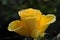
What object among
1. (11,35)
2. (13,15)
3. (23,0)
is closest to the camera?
(11,35)

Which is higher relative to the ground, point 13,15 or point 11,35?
point 13,15

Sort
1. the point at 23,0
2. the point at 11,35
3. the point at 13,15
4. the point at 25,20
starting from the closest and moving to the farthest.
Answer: the point at 25,20 → the point at 11,35 → the point at 13,15 → the point at 23,0

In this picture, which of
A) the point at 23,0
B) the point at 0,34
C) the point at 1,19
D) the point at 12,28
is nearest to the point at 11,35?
the point at 0,34

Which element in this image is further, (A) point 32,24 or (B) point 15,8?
(B) point 15,8

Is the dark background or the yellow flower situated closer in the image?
the yellow flower

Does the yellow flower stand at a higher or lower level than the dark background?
lower

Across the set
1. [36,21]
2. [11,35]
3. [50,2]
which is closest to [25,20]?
[36,21]

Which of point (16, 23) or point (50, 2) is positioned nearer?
point (16, 23)

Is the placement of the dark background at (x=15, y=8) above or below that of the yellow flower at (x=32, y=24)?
above

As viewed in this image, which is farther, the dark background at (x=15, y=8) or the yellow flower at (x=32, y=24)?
the dark background at (x=15, y=8)

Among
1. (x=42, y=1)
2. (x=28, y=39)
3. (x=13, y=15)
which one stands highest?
(x=42, y=1)

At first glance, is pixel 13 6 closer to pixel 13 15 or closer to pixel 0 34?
pixel 13 15
